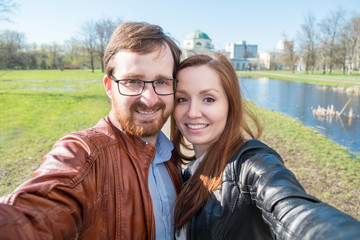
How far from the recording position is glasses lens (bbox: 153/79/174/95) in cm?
173

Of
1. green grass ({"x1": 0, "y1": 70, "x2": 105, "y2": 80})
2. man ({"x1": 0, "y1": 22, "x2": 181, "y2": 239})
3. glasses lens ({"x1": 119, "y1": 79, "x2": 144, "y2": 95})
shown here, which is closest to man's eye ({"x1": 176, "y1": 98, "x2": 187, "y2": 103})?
man ({"x1": 0, "y1": 22, "x2": 181, "y2": 239})

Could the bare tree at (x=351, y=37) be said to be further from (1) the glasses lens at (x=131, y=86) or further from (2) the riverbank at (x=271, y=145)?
(1) the glasses lens at (x=131, y=86)

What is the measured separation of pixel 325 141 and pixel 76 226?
966 centimetres

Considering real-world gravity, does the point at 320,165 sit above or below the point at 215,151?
below

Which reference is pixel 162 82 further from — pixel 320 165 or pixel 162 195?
pixel 320 165

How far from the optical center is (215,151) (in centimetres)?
178

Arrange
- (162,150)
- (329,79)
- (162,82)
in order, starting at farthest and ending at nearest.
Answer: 1. (329,79)
2. (162,150)
3. (162,82)

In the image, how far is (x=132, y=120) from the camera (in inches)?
64.6

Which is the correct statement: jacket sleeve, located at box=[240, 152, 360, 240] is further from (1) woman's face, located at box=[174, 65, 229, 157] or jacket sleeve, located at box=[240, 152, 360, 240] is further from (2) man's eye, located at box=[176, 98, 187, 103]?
(2) man's eye, located at box=[176, 98, 187, 103]

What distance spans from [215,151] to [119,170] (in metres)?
0.72

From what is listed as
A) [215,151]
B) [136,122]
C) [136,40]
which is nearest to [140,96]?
[136,122]

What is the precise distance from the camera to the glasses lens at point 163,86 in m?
1.73

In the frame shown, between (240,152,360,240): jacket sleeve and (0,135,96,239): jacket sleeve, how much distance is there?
858mm

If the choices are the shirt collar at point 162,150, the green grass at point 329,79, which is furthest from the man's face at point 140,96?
the green grass at point 329,79
